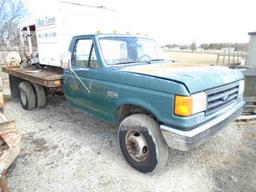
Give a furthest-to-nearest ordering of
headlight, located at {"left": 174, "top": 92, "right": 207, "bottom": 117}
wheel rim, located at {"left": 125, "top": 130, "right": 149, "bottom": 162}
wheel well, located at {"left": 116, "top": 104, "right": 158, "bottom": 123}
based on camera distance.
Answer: wheel well, located at {"left": 116, "top": 104, "right": 158, "bottom": 123} < wheel rim, located at {"left": 125, "top": 130, "right": 149, "bottom": 162} < headlight, located at {"left": 174, "top": 92, "right": 207, "bottom": 117}

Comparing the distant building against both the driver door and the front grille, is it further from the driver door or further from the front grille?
the driver door

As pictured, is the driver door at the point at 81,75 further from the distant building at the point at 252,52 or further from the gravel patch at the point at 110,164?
the distant building at the point at 252,52

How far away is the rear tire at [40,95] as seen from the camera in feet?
19.3

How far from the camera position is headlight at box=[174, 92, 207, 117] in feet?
8.35

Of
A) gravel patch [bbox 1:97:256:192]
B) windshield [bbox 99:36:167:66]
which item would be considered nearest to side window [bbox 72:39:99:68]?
windshield [bbox 99:36:167:66]

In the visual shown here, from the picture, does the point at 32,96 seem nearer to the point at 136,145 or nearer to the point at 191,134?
the point at 136,145

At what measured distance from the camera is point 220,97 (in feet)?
10.1

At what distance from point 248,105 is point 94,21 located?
4.19m

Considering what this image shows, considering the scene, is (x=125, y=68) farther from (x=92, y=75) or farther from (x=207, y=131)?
(x=207, y=131)

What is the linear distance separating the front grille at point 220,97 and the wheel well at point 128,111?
78 cm

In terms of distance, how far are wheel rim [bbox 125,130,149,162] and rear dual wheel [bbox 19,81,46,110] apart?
141 inches

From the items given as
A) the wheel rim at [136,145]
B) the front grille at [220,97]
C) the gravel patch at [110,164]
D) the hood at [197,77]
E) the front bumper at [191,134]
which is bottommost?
the gravel patch at [110,164]

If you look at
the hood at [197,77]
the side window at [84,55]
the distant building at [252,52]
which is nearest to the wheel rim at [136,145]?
the hood at [197,77]

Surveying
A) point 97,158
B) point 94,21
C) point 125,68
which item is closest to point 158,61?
point 125,68
